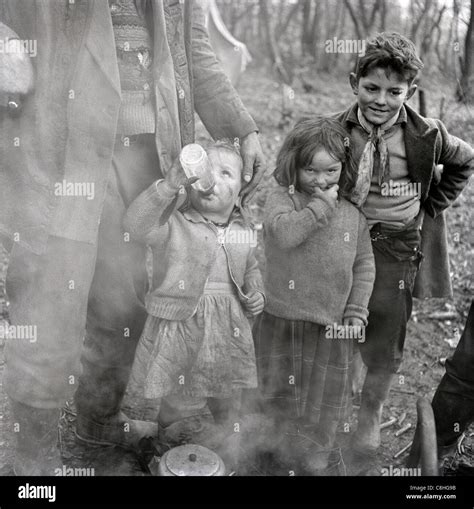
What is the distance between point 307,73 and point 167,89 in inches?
39.8

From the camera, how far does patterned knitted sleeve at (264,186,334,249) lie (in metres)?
2.73

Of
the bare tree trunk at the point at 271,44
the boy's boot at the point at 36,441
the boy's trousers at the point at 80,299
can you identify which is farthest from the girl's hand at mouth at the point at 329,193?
the boy's boot at the point at 36,441

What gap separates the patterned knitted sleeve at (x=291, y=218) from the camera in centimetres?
273

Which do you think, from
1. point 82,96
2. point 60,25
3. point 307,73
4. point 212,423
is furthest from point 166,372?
point 307,73

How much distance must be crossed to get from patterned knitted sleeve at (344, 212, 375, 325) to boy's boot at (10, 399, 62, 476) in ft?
4.37

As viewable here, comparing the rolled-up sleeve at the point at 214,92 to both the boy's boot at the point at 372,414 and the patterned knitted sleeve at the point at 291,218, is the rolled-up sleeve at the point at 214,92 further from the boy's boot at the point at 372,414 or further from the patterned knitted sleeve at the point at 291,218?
the boy's boot at the point at 372,414

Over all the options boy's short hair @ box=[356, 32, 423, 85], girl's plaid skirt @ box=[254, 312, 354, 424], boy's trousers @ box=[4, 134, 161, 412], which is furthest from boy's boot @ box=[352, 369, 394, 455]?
boy's short hair @ box=[356, 32, 423, 85]

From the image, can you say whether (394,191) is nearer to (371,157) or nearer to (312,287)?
(371,157)

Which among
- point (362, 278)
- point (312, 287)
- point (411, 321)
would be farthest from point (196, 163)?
point (411, 321)

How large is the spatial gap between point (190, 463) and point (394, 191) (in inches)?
56.9

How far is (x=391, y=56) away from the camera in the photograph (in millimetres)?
2678

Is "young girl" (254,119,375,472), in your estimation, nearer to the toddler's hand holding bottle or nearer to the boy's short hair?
the boy's short hair

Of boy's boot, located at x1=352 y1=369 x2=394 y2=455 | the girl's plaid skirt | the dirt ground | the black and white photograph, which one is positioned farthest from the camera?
boy's boot, located at x1=352 y1=369 x2=394 y2=455
